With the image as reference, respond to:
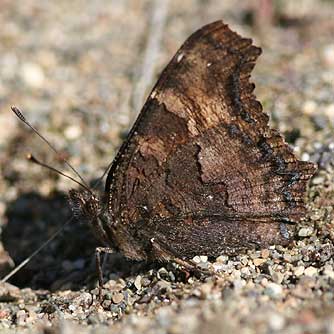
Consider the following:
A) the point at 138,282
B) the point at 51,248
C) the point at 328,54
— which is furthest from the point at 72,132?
the point at 328,54

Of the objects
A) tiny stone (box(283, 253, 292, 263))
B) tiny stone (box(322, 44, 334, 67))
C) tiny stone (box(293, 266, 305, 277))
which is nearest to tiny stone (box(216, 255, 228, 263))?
tiny stone (box(283, 253, 292, 263))

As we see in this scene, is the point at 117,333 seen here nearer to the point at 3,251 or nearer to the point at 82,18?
the point at 3,251

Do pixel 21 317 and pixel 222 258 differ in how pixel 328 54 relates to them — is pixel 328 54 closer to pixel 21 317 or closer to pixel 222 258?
pixel 222 258

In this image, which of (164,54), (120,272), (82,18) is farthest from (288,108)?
(82,18)

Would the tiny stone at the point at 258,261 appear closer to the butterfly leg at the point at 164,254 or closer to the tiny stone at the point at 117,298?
the butterfly leg at the point at 164,254

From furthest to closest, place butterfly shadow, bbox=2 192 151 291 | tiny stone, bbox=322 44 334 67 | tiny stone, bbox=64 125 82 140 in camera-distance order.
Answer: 1. tiny stone, bbox=322 44 334 67
2. tiny stone, bbox=64 125 82 140
3. butterfly shadow, bbox=2 192 151 291

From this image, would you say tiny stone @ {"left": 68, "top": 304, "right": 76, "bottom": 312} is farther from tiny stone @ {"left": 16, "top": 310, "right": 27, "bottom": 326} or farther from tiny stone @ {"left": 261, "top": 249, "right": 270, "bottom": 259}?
tiny stone @ {"left": 261, "top": 249, "right": 270, "bottom": 259}

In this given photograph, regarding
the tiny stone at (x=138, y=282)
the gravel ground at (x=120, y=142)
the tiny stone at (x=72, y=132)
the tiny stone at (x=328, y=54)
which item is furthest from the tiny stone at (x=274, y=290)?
the tiny stone at (x=328, y=54)
